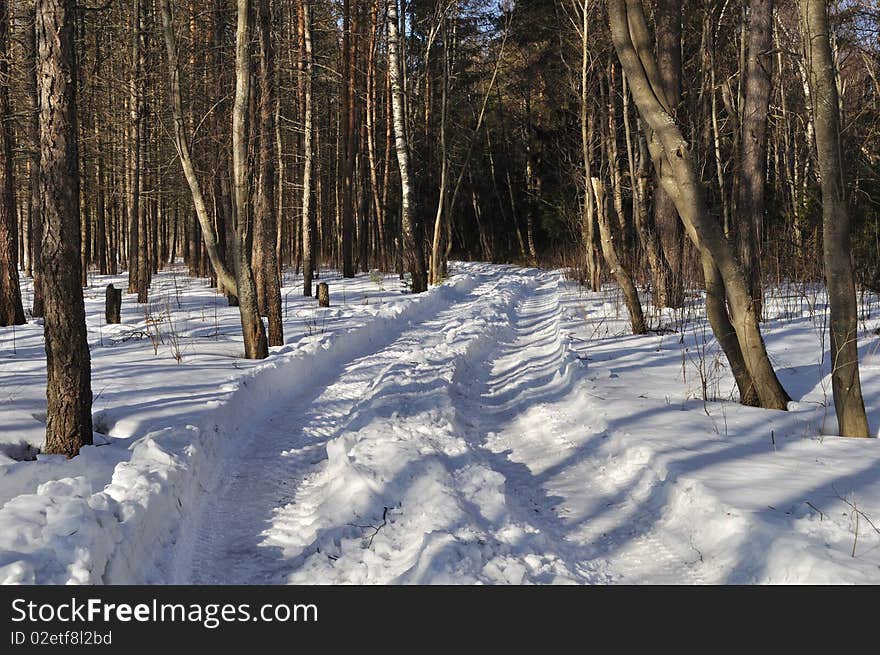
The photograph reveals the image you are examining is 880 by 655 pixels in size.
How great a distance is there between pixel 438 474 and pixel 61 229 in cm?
342

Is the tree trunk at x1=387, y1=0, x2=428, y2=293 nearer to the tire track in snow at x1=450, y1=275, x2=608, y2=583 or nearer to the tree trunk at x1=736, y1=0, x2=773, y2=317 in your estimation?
the tire track in snow at x1=450, y1=275, x2=608, y2=583

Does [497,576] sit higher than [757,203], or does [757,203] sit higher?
[757,203]

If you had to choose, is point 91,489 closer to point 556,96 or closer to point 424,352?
point 424,352

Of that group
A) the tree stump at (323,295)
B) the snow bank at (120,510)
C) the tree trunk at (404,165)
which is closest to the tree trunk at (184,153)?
the snow bank at (120,510)

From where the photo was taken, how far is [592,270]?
19.7m

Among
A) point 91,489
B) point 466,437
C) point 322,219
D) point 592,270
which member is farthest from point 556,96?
point 91,489

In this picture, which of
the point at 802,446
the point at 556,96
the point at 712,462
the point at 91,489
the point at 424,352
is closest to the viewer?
the point at 91,489

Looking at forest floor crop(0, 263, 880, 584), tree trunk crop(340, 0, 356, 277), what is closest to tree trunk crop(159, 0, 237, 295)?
forest floor crop(0, 263, 880, 584)

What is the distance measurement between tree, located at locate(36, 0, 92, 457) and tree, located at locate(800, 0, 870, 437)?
19.0ft

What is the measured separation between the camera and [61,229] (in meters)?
5.34

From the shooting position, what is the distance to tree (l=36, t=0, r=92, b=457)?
5312 mm

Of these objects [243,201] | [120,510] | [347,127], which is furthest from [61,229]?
[347,127]

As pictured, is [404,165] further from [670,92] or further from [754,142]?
[754,142]

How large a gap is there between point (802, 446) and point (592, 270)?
14.6 m
